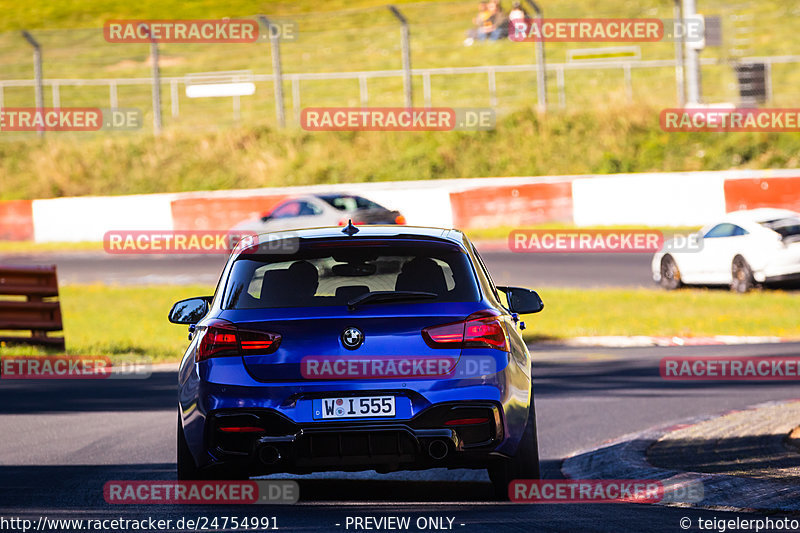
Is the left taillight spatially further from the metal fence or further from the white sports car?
the metal fence

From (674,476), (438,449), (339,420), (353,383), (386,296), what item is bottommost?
(674,476)

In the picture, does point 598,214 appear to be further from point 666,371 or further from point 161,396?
point 161,396

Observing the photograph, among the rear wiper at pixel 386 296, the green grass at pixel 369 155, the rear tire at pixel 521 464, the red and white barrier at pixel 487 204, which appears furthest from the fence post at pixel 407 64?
the rear wiper at pixel 386 296

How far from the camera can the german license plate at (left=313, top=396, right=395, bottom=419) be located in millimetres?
7031

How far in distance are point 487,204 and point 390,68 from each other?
16.1m

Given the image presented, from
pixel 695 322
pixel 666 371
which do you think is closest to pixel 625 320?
pixel 695 322

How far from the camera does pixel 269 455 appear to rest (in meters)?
7.06

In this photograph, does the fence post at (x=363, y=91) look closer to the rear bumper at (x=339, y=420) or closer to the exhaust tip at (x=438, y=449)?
the rear bumper at (x=339, y=420)

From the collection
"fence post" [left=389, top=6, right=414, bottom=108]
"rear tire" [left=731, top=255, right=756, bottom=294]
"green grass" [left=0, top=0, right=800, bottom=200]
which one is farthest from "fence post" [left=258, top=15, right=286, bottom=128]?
"rear tire" [left=731, top=255, right=756, bottom=294]

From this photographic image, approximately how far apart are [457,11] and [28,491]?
163ft

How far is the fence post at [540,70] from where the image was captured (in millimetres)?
33219

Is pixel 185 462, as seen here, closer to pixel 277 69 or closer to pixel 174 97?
pixel 277 69

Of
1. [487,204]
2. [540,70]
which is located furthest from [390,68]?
[487,204]

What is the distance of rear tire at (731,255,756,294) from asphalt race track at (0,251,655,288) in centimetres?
159
